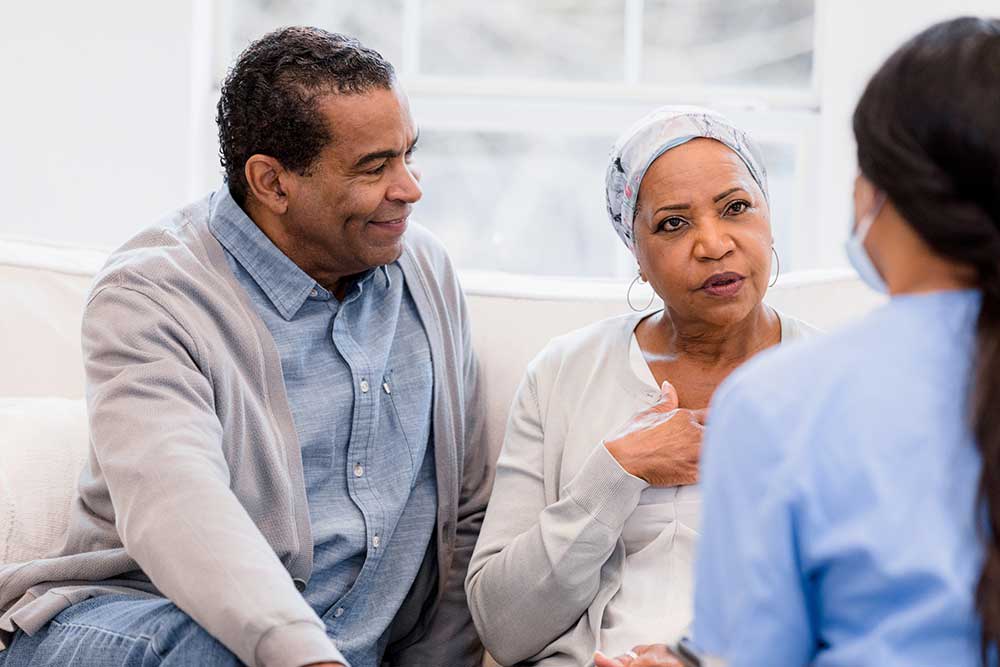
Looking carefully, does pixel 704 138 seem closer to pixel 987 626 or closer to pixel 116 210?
pixel 987 626

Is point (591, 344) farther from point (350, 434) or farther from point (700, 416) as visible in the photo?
point (350, 434)

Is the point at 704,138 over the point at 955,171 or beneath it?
beneath

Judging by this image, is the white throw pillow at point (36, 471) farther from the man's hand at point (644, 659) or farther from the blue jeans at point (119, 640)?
the man's hand at point (644, 659)

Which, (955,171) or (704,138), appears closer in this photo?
(955,171)

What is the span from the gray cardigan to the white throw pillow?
74mm

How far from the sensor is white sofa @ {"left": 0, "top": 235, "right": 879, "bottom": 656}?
195cm

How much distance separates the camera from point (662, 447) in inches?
62.3

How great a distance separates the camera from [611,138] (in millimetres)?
3113

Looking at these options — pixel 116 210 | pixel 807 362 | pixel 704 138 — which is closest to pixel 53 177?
pixel 116 210

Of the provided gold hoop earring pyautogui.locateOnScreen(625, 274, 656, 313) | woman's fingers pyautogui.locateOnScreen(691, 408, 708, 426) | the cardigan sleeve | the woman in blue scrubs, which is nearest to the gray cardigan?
the cardigan sleeve

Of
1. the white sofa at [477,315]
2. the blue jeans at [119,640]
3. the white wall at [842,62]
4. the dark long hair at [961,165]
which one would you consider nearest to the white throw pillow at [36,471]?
the white sofa at [477,315]

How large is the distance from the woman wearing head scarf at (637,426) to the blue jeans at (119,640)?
0.43m

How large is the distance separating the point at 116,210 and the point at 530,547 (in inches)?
71.9

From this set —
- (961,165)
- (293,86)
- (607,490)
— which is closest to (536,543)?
(607,490)
